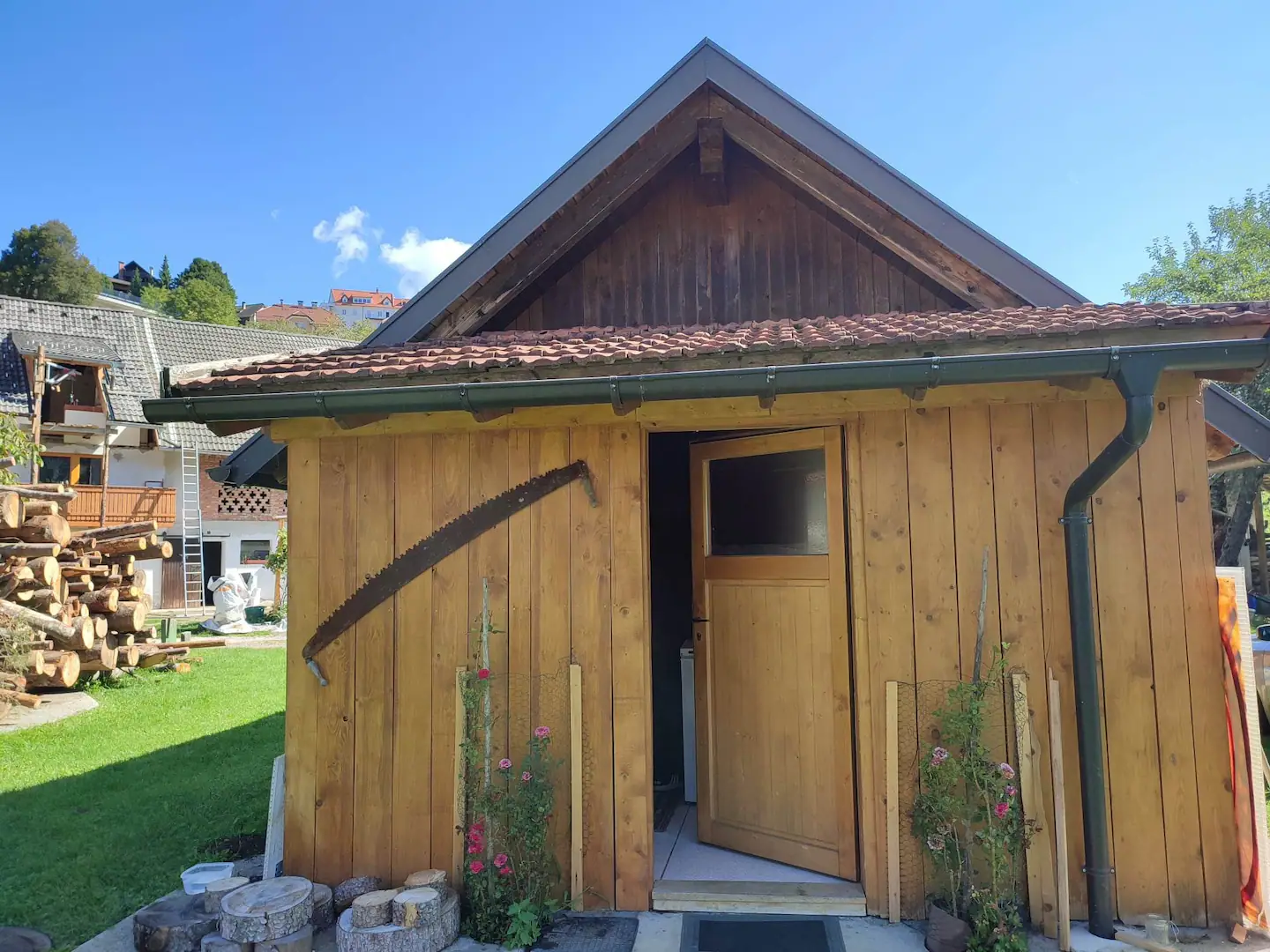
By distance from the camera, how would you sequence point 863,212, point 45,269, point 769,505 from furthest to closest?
point 45,269 < point 863,212 < point 769,505

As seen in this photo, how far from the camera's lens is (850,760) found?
3525 mm

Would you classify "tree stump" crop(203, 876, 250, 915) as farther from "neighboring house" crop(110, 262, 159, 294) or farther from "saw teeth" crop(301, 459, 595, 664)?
"neighboring house" crop(110, 262, 159, 294)

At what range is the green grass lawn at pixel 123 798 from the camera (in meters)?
3.87

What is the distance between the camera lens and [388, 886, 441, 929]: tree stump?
301 centimetres

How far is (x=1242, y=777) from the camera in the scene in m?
3.06

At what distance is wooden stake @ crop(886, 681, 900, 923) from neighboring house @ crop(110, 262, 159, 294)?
238ft

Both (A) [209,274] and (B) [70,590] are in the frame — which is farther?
(A) [209,274]

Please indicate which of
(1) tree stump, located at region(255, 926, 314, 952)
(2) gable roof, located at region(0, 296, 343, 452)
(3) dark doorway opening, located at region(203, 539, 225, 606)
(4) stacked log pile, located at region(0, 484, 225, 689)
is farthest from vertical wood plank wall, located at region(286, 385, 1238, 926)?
(3) dark doorway opening, located at region(203, 539, 225, 606)

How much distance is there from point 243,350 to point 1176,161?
27.6 metres

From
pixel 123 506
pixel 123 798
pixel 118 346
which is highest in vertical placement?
pixel 118 346

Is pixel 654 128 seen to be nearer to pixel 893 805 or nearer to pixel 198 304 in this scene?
pixel 893 805

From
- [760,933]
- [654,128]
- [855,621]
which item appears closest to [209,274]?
[654,128]

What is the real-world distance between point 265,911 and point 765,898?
211 centimetres

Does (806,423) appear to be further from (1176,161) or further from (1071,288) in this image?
(1176,161)
